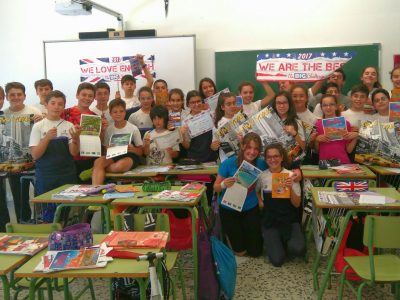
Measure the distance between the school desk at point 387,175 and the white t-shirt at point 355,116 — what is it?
538 mm

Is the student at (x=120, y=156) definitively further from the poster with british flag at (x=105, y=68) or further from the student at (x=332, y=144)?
the poster with british flag at (x=105, y=68)

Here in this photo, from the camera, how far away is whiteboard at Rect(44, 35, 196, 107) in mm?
6051

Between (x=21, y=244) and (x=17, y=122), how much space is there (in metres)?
2.23

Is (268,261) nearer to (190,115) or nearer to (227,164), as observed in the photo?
(227,164)

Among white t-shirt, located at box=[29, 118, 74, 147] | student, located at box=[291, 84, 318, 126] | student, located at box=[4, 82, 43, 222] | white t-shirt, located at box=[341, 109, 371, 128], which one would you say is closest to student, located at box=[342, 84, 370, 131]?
white t-shirt, located at box=[341, 109, 371, 128]

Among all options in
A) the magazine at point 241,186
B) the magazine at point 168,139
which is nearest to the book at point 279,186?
the magazine at point 241,186

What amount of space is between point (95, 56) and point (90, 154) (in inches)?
116

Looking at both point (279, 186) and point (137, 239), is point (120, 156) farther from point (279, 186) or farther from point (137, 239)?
point (137, 239)

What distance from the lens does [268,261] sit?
143 inches

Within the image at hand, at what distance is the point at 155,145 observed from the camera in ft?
13.8

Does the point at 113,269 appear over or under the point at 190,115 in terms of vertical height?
under

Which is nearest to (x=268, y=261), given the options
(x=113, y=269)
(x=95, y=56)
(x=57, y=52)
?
(x=113, y=269)

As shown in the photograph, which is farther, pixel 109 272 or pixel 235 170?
pixel 235 170

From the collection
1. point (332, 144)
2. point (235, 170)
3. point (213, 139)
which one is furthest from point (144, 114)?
point (332, 144)
